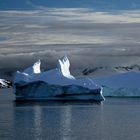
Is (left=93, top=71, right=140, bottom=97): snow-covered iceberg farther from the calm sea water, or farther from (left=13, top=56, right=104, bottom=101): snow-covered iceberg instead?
the calm sea water

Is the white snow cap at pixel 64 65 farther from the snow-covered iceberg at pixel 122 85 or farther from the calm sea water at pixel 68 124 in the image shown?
the calm sea water at pixel 68 124

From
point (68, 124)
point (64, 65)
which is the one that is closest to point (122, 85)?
point (64, 65)

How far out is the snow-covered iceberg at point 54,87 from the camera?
54.8 m

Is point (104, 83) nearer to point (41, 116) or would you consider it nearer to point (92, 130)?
point (41, 116)

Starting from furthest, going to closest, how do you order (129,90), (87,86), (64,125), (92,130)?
1. (129,90)
2. (87,86)
3. (64,125)
4. (92,130)

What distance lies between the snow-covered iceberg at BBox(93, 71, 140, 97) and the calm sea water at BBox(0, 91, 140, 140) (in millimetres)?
20876

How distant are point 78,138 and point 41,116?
11484 millimetres

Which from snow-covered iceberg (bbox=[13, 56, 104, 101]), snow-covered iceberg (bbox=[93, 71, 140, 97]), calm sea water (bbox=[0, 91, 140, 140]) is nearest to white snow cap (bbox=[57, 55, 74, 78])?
snow-covered iceberg (bbox=[13, 56, 104, 101])

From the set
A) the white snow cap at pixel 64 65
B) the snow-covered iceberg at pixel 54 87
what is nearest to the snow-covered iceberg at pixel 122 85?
the white snow cap at pixel 64 65

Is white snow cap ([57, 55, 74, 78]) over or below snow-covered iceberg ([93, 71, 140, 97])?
over

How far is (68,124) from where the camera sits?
35.1 m

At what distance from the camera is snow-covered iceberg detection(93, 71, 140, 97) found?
66812 millimetres

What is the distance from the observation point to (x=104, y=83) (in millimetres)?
68000

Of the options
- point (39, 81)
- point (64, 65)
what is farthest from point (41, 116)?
point (64, 65)
